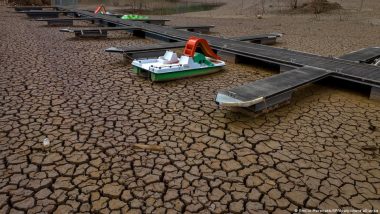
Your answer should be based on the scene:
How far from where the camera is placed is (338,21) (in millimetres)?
14945

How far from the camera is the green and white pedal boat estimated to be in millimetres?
5188

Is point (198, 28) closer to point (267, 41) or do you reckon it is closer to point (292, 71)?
point (267, 41)

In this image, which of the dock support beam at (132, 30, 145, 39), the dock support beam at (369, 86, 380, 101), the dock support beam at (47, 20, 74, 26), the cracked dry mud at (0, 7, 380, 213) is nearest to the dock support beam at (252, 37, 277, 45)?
the dock support beam at (132, 30, 145, 39)

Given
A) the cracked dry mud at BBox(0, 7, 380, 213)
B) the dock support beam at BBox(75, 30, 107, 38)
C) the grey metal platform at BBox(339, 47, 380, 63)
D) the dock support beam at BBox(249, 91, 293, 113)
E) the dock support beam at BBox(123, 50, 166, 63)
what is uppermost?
the dock support beam at BBox(75, 30, 107, 38)

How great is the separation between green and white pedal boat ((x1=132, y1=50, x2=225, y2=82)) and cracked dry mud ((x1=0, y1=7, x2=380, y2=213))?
9.0 inches

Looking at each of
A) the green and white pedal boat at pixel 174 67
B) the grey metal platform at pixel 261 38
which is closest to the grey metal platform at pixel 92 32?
the grey metal platform at pixel 261 38

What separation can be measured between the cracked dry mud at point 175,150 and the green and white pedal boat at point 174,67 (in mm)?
228

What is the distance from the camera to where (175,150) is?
10.4 ft

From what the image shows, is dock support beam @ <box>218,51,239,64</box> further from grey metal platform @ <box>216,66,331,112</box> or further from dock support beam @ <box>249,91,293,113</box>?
dock support beam @ <box>249,91,293,113</box>

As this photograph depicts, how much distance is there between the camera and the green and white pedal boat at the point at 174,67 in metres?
5.19

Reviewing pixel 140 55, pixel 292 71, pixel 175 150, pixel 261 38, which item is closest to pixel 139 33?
pixel 140 55

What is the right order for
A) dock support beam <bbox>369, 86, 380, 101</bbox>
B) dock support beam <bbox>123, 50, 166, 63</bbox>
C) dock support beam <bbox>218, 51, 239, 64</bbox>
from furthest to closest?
dock support beam <bbox>218, 51, 239, 64</bbox>
dock support beam <bbox>123, 50, 166, 63</bbox>
dock support beam <bbox>369, 86, 380, 101</bbox>

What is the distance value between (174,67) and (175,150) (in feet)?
7.92

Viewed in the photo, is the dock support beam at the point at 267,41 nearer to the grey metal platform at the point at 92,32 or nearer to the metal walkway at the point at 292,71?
the metal walkway at the point at 292,71
